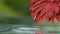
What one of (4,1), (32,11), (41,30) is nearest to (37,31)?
(41,30)

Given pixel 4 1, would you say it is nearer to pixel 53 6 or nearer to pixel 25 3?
pixel 25 3

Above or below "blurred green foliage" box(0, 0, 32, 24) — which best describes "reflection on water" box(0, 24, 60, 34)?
below

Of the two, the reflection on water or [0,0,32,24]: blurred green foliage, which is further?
[0,0,32,24]: blurred green foliage

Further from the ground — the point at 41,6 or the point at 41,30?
the point at 41,6

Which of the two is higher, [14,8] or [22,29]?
[14,8]

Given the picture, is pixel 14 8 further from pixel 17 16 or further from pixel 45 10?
pixel 45 10

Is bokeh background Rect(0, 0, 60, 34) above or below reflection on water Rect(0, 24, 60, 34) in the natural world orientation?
above

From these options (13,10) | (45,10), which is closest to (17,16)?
(13,10)

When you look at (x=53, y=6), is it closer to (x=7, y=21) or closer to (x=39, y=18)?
(x=39, y=18)
